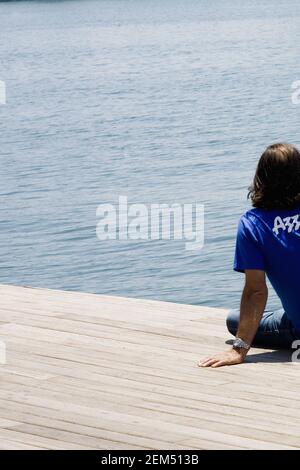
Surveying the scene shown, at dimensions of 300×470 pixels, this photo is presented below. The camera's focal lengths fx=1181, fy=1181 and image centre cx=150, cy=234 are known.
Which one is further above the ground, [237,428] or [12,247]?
[237,428]

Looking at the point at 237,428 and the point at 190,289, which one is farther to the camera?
the point at 190,289

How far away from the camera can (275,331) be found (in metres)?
5.99

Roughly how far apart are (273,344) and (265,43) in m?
51.8

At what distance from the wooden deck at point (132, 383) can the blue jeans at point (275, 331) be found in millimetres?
56

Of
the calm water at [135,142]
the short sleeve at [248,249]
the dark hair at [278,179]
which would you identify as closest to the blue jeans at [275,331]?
the short sleeve at [248,249]

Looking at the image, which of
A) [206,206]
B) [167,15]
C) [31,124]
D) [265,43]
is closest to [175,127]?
[31,124]

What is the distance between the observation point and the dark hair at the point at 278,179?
552cm

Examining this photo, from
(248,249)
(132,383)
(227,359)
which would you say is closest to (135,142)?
(227,359)

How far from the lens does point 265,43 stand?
5669cm

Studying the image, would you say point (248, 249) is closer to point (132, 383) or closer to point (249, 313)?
point (249, 313)

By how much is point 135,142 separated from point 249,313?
2169 centimetres

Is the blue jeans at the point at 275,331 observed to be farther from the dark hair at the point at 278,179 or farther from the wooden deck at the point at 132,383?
the dark hair at the point at 278,179
